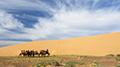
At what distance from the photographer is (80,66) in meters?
11.4

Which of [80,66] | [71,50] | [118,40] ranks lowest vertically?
[80,66]

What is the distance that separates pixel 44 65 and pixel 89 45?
2679 centimetres

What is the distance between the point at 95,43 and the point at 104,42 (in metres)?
2.66

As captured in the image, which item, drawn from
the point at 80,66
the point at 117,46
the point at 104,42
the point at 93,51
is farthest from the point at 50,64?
the point at 104,42

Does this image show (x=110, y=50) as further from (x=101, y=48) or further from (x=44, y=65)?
(x=44, y=65)

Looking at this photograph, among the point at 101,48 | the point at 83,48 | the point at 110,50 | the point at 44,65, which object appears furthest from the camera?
the point at 83,48

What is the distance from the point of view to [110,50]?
30.3 metres

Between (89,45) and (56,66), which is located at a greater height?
(89,45)

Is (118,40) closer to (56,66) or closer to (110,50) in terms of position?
(110,50)

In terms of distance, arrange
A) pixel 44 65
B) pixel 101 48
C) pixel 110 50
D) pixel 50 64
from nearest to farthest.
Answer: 1. pixel 44 65
2. pixel 50 64
3. pixel 110 50
4. pixel 101 48

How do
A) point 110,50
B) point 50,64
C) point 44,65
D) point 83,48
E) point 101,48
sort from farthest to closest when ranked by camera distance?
point 83,48, point 101,48, point 110,50, point 50,64, point 44,65

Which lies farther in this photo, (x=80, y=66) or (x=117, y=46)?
(x=117, y=46)

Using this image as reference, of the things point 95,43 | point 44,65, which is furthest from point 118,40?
point 44,65

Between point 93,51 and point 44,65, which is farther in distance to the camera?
point 93,51
